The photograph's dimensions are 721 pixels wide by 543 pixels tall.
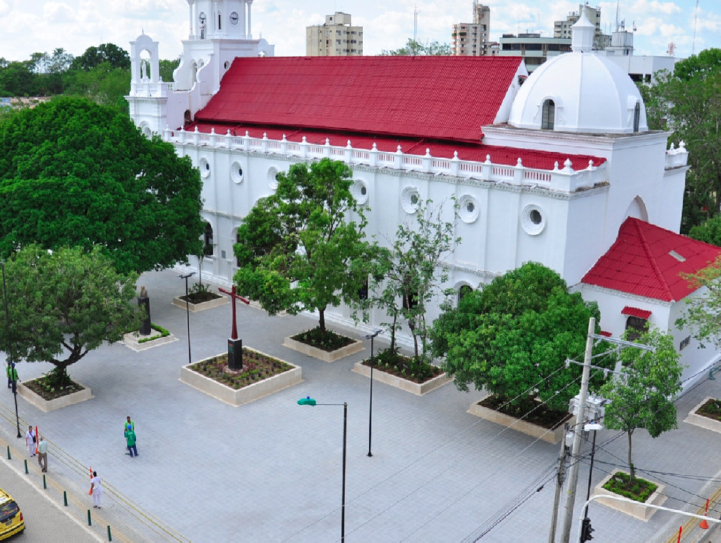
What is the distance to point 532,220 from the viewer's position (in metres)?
36.2

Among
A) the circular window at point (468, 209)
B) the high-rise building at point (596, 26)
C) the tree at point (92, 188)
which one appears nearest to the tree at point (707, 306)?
the circular window at point (468, 209)

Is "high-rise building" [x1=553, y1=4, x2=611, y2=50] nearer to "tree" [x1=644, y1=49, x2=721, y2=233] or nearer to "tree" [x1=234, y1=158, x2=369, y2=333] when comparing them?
"tree" [x1=644, y1=49, x2=721, y2=233]

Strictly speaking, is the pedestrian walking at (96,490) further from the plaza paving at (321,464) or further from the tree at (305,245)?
the tree at (305,245)

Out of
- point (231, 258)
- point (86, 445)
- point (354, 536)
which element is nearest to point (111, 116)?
point (231, 258)

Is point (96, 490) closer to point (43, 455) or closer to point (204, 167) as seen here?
point (43, 455)

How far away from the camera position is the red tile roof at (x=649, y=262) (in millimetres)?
A: 34438

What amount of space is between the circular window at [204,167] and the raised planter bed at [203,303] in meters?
8.91

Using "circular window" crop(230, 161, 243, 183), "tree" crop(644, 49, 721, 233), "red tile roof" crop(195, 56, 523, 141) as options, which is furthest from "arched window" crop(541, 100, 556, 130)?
"tree" crop(644, 49, 721, 233)

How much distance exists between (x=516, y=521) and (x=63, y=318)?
20423mm

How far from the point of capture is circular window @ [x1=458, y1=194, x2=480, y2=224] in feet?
124

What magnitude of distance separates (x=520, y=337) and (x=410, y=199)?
44.0 feet

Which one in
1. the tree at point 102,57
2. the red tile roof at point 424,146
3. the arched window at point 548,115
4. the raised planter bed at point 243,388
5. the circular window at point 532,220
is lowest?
the raised planter bed at point 243,388

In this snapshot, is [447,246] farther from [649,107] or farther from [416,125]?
[649,107]

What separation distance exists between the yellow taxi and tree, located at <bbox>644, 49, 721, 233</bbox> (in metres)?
49.2
